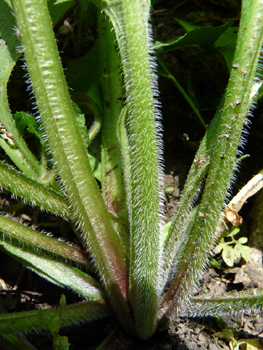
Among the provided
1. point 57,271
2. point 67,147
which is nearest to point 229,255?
point 57,271

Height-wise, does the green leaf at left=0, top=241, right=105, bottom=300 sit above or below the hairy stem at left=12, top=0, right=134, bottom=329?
below

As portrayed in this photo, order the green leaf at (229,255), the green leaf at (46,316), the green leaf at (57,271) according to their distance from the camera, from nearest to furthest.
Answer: the green leaf at (46,316)
the green leaf at (57,271)
the green leaf at (229,255)

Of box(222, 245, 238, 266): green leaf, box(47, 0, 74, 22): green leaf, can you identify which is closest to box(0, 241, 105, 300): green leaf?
box(222, 245, 238, 266): green leaf

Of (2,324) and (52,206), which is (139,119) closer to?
(52,206)

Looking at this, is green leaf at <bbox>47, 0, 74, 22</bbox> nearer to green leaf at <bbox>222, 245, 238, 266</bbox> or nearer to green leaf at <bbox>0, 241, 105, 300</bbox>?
green leaf at <bbox>0, 241, 105, 300</bbox>

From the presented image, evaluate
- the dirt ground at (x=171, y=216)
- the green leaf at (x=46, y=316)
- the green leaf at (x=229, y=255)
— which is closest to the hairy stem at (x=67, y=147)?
the green leaf at (x=46, y=316)

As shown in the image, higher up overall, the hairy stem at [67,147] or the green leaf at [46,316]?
the hairy stem at [67,147]

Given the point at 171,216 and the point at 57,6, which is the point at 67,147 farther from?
the point at 171,216

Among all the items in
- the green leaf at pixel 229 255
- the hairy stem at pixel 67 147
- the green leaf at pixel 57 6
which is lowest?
the green leaf at pixel 229 255

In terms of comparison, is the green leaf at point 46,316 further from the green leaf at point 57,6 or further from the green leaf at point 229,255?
the green leaf at point 57,6

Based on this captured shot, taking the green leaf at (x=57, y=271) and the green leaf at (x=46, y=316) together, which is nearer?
Answer: the green leaf at (x=46, y=316)

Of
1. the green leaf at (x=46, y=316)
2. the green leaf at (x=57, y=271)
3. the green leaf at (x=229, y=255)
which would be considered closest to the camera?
the green leaf at (x=46, y=316)
